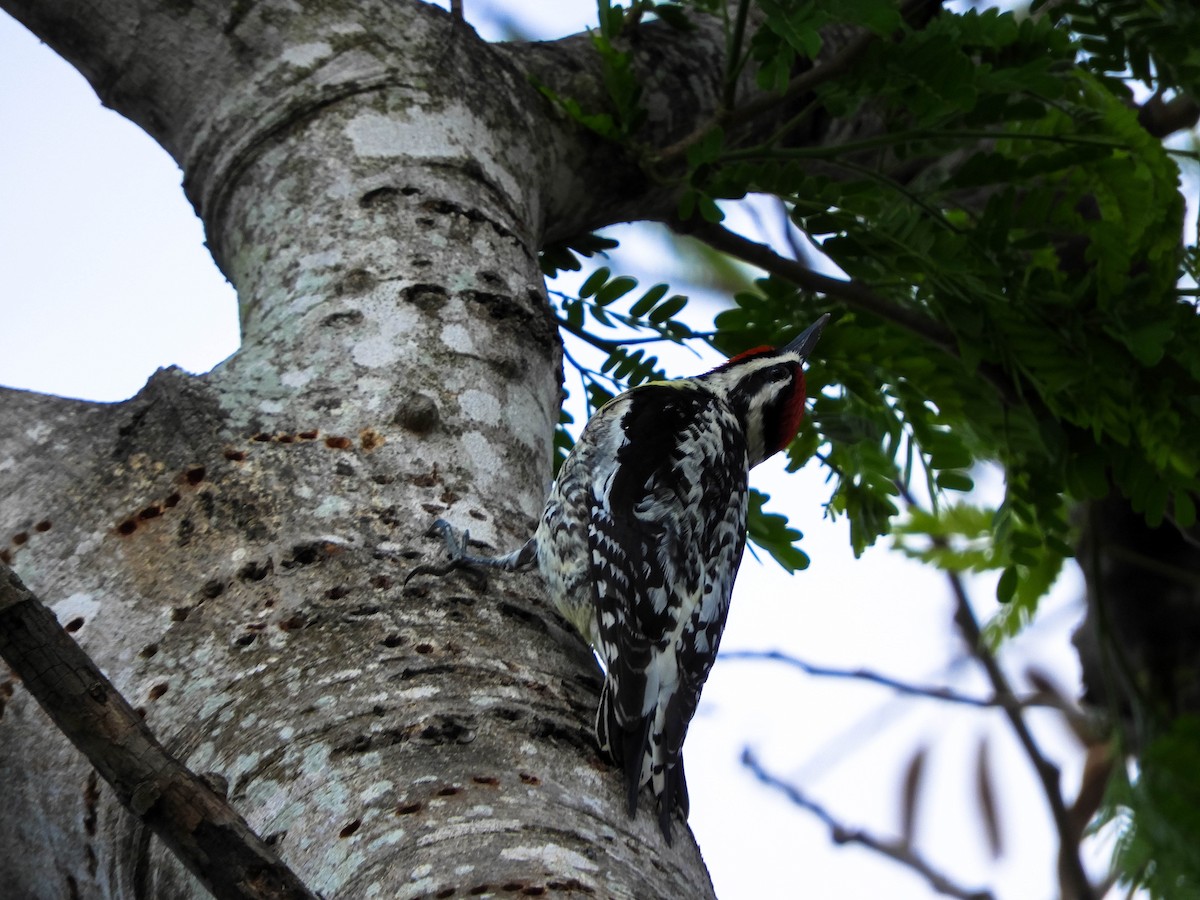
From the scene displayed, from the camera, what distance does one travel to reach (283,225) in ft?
8.95

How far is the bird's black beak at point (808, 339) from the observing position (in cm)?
309

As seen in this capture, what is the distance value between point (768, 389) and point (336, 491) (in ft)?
5.14

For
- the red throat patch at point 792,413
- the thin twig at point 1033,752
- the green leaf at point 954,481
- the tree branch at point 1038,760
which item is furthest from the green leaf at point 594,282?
the tree branch at point 1038,760

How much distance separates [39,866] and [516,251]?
1428 mm

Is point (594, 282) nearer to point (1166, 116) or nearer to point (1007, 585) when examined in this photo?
point (1007, 585)

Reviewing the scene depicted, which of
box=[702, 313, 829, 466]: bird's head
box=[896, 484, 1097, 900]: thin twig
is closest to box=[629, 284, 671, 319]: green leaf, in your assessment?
box=[702, 313, 829, 466]: bird's head

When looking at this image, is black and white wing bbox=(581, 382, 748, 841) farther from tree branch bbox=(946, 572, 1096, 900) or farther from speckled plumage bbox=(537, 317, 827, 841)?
tree branch bbox=(946, 572, 1096, 900)

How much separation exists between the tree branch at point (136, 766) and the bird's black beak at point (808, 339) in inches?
82.0

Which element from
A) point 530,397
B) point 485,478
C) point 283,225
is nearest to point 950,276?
point 530,397

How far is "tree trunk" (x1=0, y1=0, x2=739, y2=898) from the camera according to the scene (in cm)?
168

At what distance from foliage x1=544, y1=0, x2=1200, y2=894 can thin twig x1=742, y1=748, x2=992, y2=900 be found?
1109 millimetres

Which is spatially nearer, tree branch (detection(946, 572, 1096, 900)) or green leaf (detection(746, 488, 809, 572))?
green leaf (detection(746, 488, 809, 572))

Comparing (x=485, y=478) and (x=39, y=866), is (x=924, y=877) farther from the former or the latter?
(x=39, y=866)

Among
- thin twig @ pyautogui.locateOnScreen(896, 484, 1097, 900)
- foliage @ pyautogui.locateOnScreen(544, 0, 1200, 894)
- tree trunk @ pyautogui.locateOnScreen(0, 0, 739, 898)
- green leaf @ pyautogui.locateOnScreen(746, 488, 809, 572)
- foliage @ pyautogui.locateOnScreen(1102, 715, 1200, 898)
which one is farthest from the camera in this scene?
thin twig @ pyautogui.locateOnScreen(896, 484, 1097, 900)
